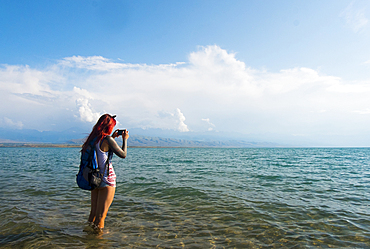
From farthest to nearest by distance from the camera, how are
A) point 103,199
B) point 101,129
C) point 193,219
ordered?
1. point 193,219
2. point 103,199
3. point 101,129

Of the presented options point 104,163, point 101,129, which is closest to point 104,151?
point 104,163

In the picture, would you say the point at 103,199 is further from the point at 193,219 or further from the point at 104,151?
the point at 193,219

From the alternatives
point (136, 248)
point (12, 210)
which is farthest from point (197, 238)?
point (12, 210)

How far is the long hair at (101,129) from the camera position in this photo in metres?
5.76

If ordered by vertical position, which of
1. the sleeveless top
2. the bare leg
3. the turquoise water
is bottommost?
the turquoise water

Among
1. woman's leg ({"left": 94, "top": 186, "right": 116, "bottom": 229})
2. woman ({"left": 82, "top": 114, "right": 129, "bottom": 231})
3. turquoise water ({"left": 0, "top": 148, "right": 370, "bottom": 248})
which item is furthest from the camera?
turquoise water ({"left": 0, "top": 148, "right": 370, "bottom": 248})

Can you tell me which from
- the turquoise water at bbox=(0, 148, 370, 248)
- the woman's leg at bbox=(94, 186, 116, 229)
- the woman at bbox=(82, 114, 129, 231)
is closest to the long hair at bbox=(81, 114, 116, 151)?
the woman at bbox=(82, 114, 129, 231)

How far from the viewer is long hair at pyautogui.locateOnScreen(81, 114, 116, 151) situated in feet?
18.9

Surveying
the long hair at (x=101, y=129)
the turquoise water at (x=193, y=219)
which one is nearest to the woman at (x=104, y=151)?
the long hair at (x=101, y=129)

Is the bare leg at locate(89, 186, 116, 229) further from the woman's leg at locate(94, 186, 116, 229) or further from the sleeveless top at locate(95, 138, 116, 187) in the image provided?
the sleeveless top at locate(95, 138, 116, 187)

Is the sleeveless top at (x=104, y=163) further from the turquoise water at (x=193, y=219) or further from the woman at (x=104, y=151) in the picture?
the turquoise water at (x=193, y=219)

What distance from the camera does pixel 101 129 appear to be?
5.80 metres

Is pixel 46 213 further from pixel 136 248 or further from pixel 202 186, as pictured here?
pixel 202 186

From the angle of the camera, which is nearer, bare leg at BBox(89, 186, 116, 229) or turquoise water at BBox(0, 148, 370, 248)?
bare leg at BBox(89, 186, 116, 229)
